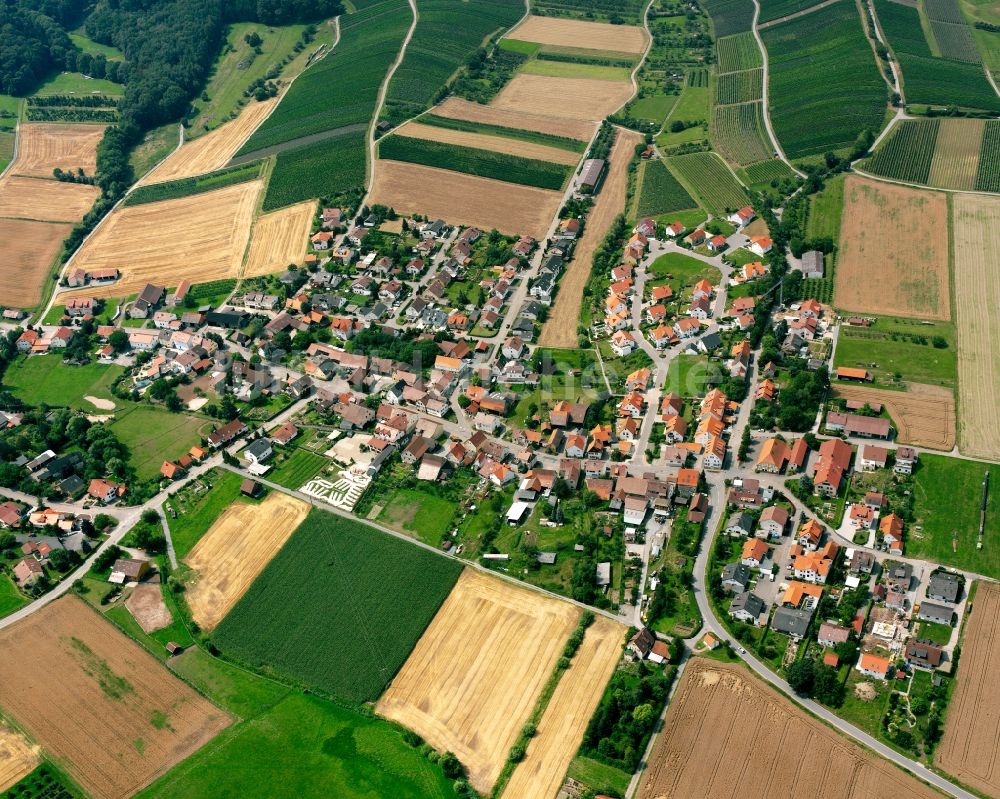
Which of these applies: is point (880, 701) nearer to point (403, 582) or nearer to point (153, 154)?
point (403, 582)

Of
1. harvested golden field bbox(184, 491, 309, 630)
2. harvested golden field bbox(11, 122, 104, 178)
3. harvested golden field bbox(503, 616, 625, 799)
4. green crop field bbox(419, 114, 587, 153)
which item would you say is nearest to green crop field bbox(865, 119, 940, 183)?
green crop field bbox(419, 114, 587, 153)

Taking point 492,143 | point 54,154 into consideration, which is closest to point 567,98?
point 492,143

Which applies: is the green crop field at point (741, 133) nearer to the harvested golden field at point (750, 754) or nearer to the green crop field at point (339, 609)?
the green crop field at point (339, 609)

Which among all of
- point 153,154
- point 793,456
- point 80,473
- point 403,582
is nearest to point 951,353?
point 793,456

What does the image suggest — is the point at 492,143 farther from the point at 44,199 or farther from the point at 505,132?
the point at 44,199

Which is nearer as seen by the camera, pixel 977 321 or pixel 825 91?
pixel 977 321

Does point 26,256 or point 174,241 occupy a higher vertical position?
point 174,241
